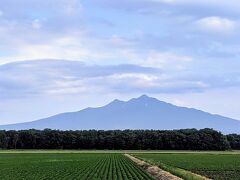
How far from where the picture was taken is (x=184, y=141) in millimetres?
151500

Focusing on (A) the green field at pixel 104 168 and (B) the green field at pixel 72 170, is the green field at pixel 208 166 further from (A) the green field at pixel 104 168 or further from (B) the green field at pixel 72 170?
(B) the green field at pixel 72 170

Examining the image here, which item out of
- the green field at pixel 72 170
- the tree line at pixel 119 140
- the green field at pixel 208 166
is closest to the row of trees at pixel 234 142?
the tree line at pixel 119 140

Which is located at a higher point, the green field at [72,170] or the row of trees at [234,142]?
the row of trees at [234,142]

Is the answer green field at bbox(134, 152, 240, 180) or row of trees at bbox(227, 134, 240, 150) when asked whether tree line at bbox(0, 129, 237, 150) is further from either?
green field at bbox(134, 152, 240, 180)

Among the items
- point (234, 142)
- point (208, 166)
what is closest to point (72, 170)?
point (208, 166)

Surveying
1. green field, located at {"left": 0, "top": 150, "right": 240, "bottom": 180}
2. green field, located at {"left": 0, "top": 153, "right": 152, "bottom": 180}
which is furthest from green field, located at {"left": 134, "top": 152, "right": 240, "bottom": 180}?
green field, located at {"left": 0, "top": 153, "right": 152, "bottom": 180}

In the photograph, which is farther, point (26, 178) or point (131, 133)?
point (131, 133)

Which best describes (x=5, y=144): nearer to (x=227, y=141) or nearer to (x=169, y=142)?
(x=169, y=142)

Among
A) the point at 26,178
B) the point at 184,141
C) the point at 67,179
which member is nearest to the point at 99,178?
the point at 67,179

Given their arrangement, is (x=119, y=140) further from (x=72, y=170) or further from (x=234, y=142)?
(x=72, y=170)

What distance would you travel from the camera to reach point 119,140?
509 ft

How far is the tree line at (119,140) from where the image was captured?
501ft

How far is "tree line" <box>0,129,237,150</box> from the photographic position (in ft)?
501

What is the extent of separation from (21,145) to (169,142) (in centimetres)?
4820
